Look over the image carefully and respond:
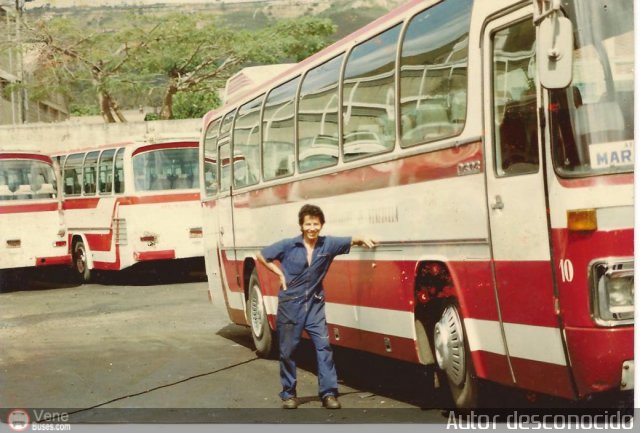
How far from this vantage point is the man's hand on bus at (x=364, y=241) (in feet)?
24.8

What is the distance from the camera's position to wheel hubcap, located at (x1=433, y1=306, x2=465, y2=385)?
682cm

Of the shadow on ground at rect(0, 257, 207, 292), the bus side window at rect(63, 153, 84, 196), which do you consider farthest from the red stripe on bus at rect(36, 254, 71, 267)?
the bus side window at rect(63, 153, 84, 196)

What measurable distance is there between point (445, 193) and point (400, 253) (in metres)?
0.78

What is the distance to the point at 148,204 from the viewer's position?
1864 cm

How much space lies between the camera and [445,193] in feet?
22.0

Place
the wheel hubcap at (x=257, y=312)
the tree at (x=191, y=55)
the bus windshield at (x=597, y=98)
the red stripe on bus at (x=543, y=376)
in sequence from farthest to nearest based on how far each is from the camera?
the wheel hubcap at (x=257, y=312) → the tree at (x=191, y=55) → the red stripe on bus at (x=543, y=376) → the bus windshield at (x=597, y=98)

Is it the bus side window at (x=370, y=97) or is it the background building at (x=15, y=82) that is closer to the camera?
the bus side window at (x=370, y=97)

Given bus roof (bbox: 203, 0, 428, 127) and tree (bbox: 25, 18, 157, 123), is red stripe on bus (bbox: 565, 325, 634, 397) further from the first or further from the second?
tree (bbox: 25, 18, 157, 123)

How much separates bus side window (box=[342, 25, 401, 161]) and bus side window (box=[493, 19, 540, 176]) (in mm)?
1286

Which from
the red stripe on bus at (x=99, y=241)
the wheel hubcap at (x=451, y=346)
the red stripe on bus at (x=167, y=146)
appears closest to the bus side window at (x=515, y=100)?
the wheel hubcap at (x=451, y=346)

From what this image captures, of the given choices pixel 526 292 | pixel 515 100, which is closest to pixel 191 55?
pixel 515 100

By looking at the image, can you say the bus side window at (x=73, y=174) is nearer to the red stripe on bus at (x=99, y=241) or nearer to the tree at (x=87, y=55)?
the red stripe on bus at (x=99, y=241)
